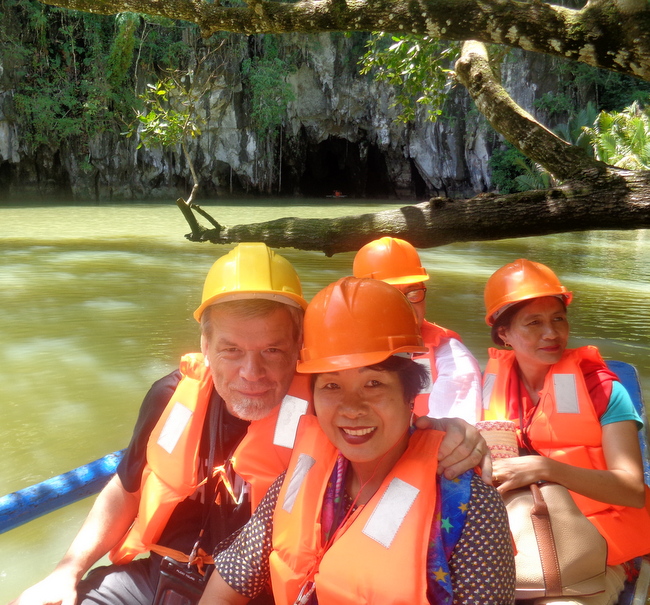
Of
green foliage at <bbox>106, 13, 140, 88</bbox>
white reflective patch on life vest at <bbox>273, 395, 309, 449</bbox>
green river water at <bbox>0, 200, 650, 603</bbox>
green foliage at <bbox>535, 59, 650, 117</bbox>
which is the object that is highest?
green foliage at <bbox>106, 13, 140, 88</bbox>

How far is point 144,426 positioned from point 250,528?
578 millimetres

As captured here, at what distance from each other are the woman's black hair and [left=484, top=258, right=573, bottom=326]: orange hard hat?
3.37ft

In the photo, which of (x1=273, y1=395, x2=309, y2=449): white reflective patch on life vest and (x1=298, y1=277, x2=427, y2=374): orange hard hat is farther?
(x1=273, y1=395, x2=309, y2=449): white reflective patch on life vest

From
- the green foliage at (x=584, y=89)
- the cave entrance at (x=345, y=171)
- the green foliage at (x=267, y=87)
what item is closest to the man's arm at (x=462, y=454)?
the green foliage at (x=267, y=87)

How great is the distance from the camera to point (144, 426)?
1950mm

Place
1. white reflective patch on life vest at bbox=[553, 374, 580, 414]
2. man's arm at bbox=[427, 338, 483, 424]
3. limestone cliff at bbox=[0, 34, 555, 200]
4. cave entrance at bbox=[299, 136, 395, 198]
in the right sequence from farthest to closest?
1. cave entrance at bbox=[299, 136, 395, 198]
2. limestone cliff at bbox=[0, 34, 555, 200]
3. man's arm at bbox=[427, 338, 483, 424]
4. white reflective patch on life vest at bbox=[553, 374, 580, 414]

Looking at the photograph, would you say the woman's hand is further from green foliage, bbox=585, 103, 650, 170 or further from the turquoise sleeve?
green foliage, bbox=585, 103, 650, 170

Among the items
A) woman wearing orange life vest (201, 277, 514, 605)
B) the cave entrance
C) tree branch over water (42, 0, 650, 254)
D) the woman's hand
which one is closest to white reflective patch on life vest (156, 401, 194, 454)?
woman wearing orange life vest (201, 277, 514, 605)

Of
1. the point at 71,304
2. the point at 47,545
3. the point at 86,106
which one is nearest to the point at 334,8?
the point at 47,545

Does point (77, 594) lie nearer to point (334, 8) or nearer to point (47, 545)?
point (47, 545)

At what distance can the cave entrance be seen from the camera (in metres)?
31.8

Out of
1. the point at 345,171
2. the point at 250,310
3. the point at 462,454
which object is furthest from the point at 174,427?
the point at 345,171

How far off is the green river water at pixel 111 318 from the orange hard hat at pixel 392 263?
1804 millimetres

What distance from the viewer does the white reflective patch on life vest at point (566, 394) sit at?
208 cm
